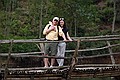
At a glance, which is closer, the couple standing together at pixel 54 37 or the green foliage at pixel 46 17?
the couple standing together at pixel 54 37

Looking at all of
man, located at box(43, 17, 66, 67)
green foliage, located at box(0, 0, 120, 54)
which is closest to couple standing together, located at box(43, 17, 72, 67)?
man, located at box(43, 17, 66, 67)

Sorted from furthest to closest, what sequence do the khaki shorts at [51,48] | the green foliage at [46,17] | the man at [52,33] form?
the green foliage at [46,17] → the khaki shorts at [51,48] → the man at [52,33]

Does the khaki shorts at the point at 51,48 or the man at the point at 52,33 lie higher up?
the man at the point at 52,33

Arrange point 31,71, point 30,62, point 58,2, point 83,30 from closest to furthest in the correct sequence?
point 31,71 < point 30,62 < point 58,2 < point 83,30

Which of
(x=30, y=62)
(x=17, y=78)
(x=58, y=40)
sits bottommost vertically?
(x=30, y=62)

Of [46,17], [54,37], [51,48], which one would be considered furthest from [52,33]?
[46,17]

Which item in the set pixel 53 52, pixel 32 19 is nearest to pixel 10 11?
pixel 32 19

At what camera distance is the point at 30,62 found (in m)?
22.6

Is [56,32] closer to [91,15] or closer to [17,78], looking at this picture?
[17,78]

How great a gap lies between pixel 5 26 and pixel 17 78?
57.6 ft

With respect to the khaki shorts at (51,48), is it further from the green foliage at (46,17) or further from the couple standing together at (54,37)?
the green foliage at (46,17)

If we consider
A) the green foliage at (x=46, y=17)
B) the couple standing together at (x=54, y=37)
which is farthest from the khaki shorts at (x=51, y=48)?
the green foliage at (x=46, y=17)

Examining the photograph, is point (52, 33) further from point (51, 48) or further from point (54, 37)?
point (51, 48)

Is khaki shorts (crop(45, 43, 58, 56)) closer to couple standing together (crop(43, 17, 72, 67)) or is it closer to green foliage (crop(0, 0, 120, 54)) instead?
couple standing together (crop(43, 17, 72, 67))
